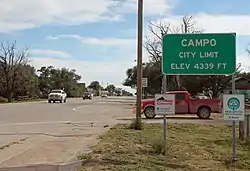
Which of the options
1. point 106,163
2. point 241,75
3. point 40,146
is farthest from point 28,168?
point 241,75

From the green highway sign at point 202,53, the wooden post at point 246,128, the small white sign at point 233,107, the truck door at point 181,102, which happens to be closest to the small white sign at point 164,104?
the green highway sign at point 202,53

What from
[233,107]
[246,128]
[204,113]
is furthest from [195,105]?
[233,107]

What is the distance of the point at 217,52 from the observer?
12.1m

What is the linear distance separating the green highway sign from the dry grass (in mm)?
2155

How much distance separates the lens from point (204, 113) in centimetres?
3044

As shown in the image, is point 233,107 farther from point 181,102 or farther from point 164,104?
point 181,102

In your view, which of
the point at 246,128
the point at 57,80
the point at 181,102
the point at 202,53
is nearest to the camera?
the point at 202,53

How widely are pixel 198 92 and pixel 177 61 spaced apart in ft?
188

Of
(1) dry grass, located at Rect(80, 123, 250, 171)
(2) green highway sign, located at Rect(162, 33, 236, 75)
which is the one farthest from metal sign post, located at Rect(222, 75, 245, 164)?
(1) dry grass, located at Rect(80, 123, 250, 171)

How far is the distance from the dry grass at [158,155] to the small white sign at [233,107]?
1.16 m

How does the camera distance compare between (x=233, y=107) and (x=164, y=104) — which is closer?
(x=233, y=107)

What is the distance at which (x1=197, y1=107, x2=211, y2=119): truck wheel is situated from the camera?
1193 inches

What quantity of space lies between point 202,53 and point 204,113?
1875 cm

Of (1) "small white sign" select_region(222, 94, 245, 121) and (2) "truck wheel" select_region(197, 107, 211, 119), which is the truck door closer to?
(2) "truck wheel" select_region(197, 107, 211, 119)
